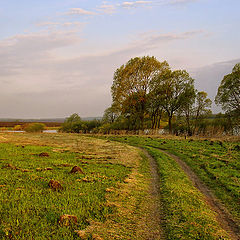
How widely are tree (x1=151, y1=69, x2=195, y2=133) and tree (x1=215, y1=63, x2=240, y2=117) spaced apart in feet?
23.8

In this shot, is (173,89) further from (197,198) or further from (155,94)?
(197,198)

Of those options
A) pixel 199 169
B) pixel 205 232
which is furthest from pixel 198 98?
pixel 205 232

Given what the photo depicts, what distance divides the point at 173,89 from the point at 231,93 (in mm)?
12835

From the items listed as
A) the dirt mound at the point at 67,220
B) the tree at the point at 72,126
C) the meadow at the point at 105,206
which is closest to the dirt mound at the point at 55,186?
the meadow at the point at 105,206

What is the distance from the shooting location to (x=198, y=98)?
173 ft

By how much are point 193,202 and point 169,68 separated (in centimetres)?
4466

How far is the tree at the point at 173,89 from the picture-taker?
157 feet

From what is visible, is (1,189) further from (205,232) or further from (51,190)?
(205,232)

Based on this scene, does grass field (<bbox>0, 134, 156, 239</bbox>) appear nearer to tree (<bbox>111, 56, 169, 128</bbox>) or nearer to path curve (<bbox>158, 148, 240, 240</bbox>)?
path curve (<bbox>158, 148, 240, 240</bbox>)

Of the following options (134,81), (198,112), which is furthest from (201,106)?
(134,81)


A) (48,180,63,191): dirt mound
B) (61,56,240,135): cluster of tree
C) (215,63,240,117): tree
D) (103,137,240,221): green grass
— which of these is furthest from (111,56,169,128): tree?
(48,180,63,191): dirt mound

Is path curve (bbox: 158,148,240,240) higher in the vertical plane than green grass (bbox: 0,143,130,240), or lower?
lower

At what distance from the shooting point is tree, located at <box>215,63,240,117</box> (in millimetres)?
41469

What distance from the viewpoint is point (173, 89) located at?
48750 mm
